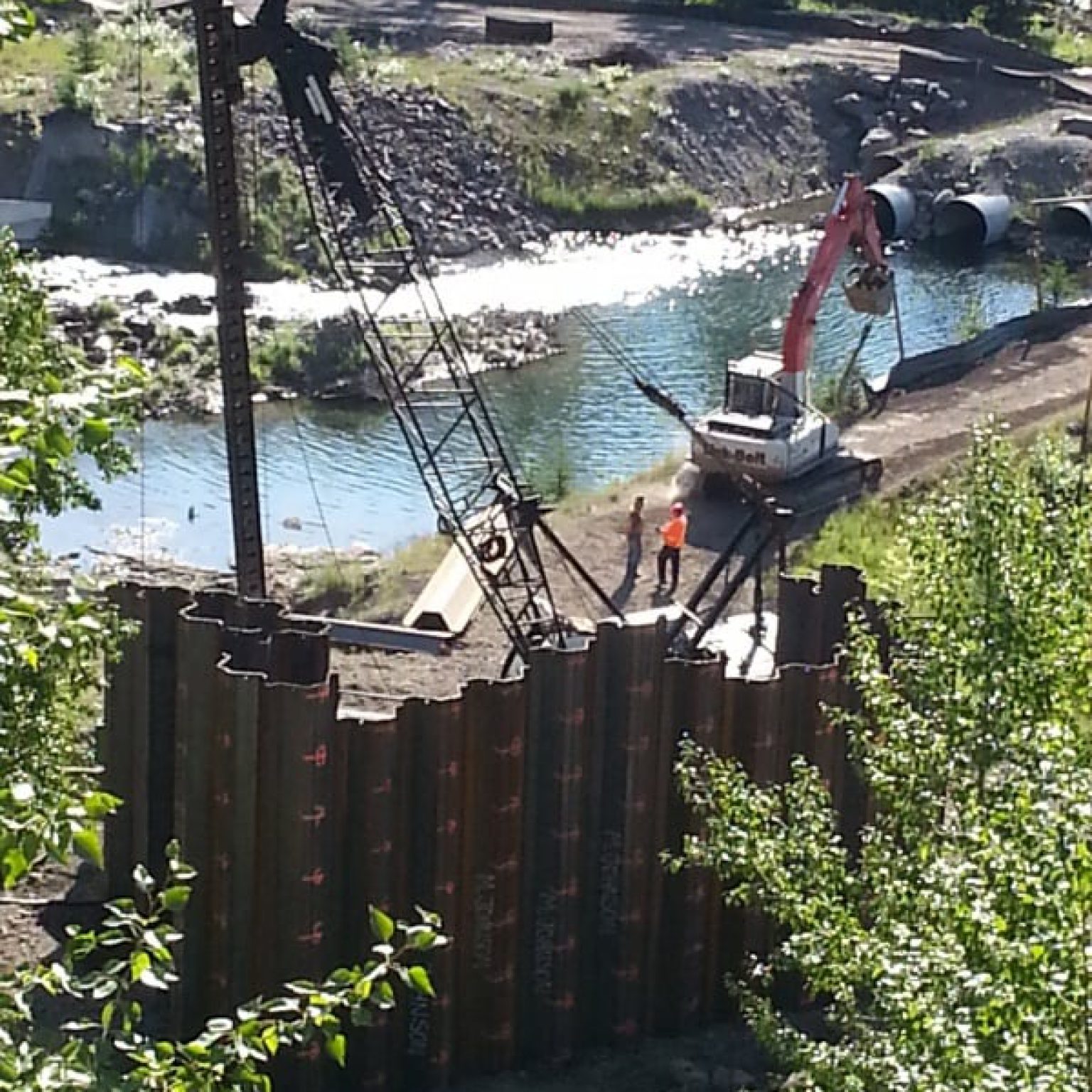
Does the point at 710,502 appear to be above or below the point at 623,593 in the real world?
above

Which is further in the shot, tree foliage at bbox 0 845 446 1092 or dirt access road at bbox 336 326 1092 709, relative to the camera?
dirt access road at bbox 336 326 1092 709

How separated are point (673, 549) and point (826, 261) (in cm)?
559

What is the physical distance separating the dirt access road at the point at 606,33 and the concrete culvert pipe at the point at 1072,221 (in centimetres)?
1332

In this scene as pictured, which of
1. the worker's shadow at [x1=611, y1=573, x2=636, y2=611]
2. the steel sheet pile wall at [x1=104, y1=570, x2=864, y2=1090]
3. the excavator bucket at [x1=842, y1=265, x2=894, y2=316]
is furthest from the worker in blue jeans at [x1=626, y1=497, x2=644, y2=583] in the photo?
the steel sheet pile wall at [x1=104, y1=570, x2=864, y2=1090]

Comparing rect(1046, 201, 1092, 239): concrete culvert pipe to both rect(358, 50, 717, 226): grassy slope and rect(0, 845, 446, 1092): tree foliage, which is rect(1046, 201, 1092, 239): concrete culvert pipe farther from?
rect(0, 845, 446, 1092): tree foliage

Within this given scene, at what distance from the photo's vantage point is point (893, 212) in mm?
54844

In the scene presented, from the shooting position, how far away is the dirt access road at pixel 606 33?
64438 mm

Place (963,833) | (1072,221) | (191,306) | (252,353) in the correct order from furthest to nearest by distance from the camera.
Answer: (1072,221) → (191,306) → (252,353) → (963,833)

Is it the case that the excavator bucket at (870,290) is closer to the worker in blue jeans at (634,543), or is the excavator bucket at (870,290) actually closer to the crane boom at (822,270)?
the crane boom at (822,270)

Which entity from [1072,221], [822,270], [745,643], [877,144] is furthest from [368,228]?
[877,144]

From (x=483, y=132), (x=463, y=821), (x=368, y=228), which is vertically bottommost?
(x=463, y=821)

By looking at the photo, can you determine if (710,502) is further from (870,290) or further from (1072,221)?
(1072,221)

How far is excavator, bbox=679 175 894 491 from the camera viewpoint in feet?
99.2

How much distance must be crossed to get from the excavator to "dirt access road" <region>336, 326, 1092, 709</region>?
1.87ft
